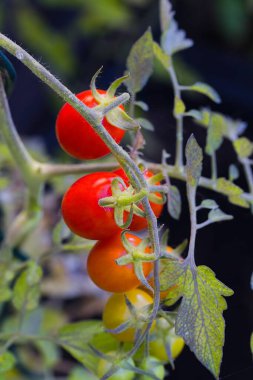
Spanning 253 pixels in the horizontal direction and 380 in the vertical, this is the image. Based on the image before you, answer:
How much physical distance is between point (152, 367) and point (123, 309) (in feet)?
0.20

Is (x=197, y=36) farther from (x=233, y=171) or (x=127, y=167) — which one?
(x=127, y=167)

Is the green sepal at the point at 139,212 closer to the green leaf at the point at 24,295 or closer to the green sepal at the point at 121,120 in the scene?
the green sepal at the point at 121,120

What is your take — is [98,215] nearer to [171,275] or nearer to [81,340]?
[171,275]

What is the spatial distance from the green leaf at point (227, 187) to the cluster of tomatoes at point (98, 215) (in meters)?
0.09

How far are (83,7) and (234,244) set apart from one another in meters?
1.09

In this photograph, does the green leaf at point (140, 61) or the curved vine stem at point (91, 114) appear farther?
the green leaf at point (140, 61)

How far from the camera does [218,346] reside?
1.27 ft

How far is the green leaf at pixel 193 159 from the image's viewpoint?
15.4 inches

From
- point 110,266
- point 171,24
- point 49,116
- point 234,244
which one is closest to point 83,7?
point 49,116

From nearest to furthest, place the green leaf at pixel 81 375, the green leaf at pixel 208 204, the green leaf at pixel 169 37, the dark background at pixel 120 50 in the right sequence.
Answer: the green leaf at pixel 208 204
the green leaf at pixel 169 37
the green leaf at pixel 81 375
the dark background at pixel 120 50

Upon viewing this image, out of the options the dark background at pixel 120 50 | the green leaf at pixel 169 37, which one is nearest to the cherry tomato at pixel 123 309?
the green leaf at pixel 169 37

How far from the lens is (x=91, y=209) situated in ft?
1.38

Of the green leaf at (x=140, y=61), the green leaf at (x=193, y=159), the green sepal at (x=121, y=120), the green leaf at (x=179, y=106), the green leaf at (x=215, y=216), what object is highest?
the green sepal at (x=121, y=120)

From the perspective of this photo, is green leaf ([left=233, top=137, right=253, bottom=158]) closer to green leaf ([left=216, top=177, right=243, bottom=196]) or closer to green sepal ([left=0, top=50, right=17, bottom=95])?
green leaf ([left=216, top=177, right=243, bottom=196])
